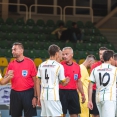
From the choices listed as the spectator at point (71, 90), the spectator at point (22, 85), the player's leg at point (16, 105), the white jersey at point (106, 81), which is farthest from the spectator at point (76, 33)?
the white jersey at point (106, 81)

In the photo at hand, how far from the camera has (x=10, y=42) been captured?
17281mm

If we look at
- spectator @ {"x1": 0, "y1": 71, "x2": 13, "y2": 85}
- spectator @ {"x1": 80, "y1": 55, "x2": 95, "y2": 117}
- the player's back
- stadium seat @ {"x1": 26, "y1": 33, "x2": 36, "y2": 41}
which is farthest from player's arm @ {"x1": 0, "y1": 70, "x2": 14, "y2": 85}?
stadium seat @ {"x1": 26, "y1": 33, "x2": 36, "y2": 41}

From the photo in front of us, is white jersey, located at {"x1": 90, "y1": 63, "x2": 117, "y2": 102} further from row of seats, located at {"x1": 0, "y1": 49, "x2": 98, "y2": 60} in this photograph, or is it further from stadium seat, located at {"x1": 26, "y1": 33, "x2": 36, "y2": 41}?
stadium seat, located at {"x1": 26, "y1": 33, "x2": 36, "y2": 41}

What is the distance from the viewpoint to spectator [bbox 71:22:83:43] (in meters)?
18.0

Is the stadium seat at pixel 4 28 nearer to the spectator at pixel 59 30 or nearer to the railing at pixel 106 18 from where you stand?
the spectator at pixel 59 30

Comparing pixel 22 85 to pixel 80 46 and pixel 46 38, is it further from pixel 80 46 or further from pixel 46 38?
pixel 46 38

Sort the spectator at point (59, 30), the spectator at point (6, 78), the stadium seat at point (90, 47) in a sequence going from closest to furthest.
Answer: the spectator at point (6, 78) < the stadium seat at point (90, 47) < the spectator at point (59, 30)

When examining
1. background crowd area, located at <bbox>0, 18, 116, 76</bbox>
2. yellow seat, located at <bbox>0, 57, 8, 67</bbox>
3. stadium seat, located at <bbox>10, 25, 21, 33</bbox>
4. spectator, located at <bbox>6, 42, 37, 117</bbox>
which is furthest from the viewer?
stadium seat, located at <bbox>10, 25, 21, 33</bbox>

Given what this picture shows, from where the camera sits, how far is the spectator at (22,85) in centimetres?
809

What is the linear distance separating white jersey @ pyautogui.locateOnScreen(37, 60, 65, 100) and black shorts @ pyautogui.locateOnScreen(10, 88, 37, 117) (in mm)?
409

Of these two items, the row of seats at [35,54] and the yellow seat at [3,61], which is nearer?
the yellow seat at [3,61]

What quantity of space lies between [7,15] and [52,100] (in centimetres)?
1382

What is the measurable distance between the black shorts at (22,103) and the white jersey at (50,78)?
41 centimetres

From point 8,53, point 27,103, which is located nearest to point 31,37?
point 8,53
